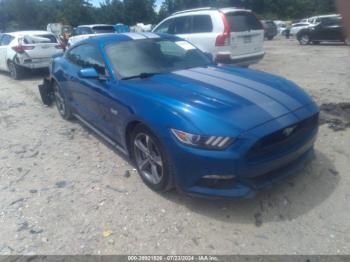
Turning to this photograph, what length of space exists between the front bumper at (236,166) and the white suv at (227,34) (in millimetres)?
5009

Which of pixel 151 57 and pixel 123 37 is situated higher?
pixel 123 37

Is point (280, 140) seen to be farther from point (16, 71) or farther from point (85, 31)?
point (85, 31)

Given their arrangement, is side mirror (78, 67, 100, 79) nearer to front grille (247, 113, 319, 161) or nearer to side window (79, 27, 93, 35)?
front grille (247, 113, 319, 161)

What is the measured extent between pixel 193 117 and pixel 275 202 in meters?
1.24

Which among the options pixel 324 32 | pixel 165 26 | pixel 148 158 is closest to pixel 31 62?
Result: pixel 165 26

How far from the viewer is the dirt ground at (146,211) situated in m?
2.83

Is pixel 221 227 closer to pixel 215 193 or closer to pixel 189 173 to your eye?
pixel 215 193

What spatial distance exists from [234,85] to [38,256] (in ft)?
8.12

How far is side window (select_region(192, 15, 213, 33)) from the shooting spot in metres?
8.38

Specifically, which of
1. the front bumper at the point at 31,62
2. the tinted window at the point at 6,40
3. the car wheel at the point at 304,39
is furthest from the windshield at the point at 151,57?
the car wheel at the point at 304,39

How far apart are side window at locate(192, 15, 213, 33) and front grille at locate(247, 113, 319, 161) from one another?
18.3 feet

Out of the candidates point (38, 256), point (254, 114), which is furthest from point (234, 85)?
point (38, 256)

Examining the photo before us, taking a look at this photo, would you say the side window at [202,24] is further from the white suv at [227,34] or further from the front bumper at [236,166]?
the front bumper at [236,166]

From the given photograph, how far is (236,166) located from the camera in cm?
279
